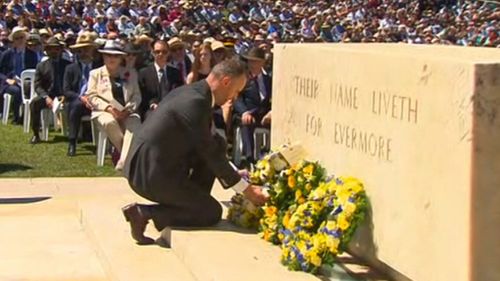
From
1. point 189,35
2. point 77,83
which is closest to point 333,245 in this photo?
point 77,83

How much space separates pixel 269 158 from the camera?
7.01 m

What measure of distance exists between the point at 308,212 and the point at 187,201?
1131mm

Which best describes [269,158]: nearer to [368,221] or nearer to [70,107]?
[368,221]

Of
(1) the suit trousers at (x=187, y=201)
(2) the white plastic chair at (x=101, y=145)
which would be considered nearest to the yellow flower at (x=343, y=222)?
(1) the suit trousers at (x=187, y=201)

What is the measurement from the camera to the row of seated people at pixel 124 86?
11648 millimetres

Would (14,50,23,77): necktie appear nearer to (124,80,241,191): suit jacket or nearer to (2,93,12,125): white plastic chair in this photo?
→ (2,93,12,125): white plastic chair

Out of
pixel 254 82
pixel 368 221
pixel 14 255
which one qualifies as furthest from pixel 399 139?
pixel 254 82

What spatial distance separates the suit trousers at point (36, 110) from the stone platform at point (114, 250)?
4.51 meters

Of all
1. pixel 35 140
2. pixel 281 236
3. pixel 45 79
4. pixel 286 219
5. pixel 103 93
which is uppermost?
pixel 286 219

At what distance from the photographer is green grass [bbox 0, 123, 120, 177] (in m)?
11.5

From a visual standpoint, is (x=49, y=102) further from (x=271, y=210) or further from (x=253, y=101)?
(x=271, y=210)

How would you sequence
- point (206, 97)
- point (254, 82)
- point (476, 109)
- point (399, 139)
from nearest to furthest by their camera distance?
point (476, 109) < point (399, 139) < point (206, 97) < point (254, 82)

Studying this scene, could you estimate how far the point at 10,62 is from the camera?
15898 millimetres

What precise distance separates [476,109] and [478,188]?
349 millimetres
